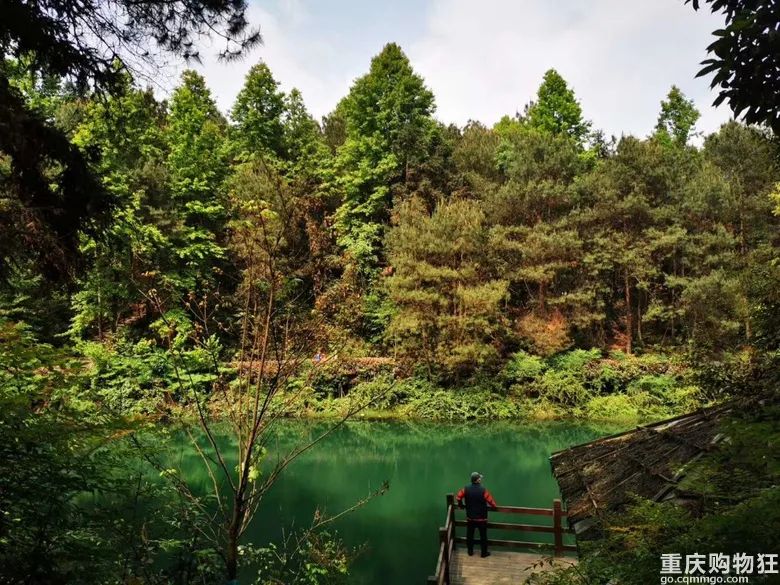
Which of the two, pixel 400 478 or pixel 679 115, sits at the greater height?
pixel 679 115

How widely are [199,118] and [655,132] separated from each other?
27.5m

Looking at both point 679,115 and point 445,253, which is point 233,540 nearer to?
point 445,253

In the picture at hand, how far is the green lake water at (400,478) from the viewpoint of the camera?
353 inches

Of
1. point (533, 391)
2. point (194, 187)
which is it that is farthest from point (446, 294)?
point (194, 187)

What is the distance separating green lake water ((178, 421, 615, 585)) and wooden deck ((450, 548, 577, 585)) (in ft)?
2.88

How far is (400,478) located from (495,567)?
21.7ft

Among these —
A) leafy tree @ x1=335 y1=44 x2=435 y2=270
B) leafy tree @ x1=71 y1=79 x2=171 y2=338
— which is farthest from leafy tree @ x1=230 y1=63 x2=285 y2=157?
leafy tree @ x1=71 y1=79 x2=171 y2=338

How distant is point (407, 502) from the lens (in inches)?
455

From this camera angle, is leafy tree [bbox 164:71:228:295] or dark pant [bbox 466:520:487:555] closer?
dark pant [bbox 466:520:487:555]

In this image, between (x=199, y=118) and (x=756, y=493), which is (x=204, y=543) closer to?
(x=756, y=493)

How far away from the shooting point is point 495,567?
7137mm

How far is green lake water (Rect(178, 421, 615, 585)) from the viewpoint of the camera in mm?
8969

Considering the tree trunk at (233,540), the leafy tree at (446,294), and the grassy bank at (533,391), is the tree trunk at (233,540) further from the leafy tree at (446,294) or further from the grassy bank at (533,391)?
the leafy tree at (446,294)

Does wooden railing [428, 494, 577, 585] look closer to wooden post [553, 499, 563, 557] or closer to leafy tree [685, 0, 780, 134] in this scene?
wooden post [553, 499, 563, 557]
